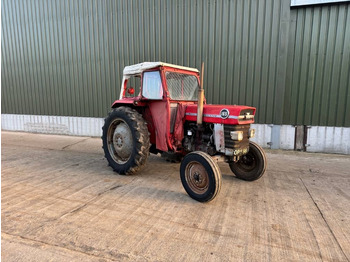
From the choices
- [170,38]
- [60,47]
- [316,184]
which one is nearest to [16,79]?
[60,47]

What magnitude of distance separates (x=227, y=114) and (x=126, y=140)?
1974mm

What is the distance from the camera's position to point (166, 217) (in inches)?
110

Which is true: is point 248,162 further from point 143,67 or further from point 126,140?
point 143,67

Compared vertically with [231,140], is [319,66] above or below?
above

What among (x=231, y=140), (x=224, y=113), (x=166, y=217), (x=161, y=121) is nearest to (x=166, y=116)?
(x=161, y=121)

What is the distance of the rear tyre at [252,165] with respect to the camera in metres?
3.85

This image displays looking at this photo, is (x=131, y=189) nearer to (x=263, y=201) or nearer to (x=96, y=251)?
(x=96, y=251)

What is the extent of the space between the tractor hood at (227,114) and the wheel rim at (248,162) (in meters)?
0.74

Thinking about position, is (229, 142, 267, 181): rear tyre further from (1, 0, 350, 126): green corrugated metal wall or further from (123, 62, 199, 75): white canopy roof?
(1, 0, 350, 126): green corrugated metal wall

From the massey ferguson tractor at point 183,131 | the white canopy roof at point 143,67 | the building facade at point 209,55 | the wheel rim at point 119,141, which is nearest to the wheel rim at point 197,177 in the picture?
the massey ferguson tractor at point 183,131

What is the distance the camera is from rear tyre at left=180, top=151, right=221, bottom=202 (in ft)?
9.81

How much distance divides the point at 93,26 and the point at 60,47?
168 centimetres

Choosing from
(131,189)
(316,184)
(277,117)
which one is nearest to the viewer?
(131,189)

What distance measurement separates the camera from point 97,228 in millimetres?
2543
